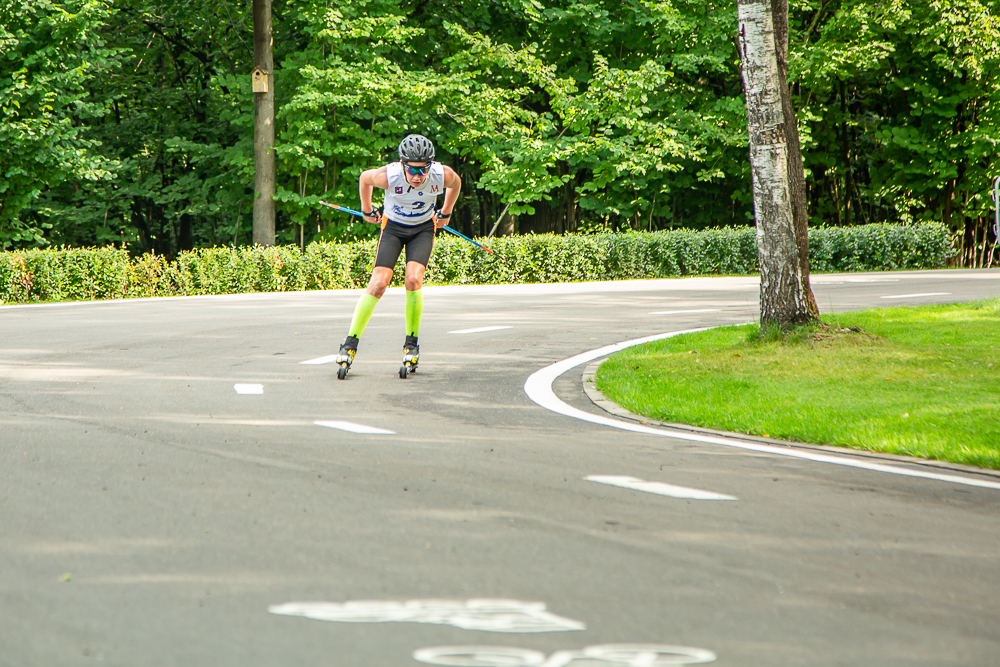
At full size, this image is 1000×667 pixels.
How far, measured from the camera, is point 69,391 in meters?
8.34

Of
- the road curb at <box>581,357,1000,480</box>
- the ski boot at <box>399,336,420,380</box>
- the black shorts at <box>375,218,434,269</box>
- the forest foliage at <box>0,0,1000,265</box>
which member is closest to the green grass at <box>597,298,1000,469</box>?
the road curb at <box>581,357,1000,480</box>

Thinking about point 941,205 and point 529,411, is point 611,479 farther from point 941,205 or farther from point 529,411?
point 941,205

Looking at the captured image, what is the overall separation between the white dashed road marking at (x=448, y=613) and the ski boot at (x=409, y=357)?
19.0 ft

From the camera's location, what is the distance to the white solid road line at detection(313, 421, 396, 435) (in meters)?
6.70

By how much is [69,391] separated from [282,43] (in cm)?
2483

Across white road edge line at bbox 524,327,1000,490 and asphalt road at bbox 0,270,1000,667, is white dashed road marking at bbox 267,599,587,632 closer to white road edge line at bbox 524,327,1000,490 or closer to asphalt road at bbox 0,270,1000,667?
asphalt road at bbox 0,270,1000,667

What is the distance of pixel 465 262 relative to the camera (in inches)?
1007

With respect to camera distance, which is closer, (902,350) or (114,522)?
(114,522)

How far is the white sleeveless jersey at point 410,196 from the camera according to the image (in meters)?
9.41

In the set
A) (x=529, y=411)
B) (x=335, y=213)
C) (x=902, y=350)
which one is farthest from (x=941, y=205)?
(x=529, y=411)

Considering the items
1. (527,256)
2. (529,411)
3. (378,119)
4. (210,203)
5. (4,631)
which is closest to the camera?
(4,631)

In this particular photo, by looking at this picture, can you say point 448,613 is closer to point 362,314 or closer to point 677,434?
point 677,434

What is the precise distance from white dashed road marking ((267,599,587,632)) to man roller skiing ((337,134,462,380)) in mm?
5806

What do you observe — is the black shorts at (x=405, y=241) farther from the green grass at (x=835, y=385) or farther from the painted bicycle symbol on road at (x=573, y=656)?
the painted bicycle symbol on road at (x=573, y=656)
